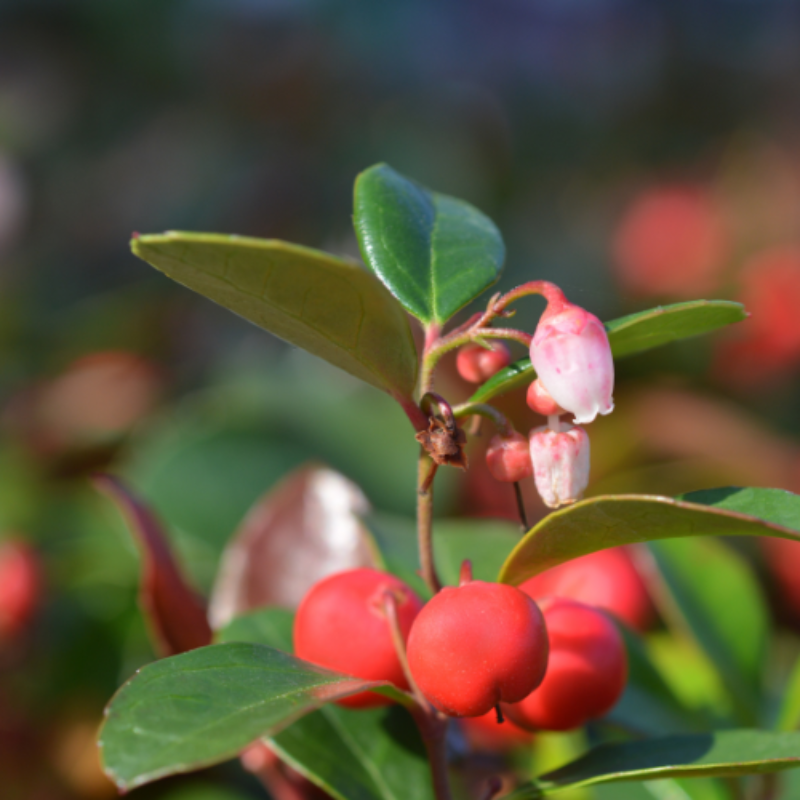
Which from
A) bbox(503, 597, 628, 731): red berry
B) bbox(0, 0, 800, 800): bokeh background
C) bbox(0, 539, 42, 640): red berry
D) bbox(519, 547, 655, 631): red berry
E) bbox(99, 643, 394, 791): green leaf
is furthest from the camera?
bbox(0, 0, 800, 800): bokeh background

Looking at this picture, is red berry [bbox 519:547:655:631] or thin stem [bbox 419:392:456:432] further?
red berry [bbox 519:547:655:631]

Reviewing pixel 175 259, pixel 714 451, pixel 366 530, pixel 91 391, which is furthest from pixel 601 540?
pixel 91 391

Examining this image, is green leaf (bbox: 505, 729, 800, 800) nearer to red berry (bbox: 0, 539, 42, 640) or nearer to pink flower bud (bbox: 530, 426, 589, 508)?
pink flower bud (bbox: 530, 426, 589, 508)

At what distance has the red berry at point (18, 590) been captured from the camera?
1.33 metres

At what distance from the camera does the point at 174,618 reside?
0.86m

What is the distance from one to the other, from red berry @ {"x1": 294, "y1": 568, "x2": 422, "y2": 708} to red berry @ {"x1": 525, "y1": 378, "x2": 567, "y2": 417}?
0.58 feet

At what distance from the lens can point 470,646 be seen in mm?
531

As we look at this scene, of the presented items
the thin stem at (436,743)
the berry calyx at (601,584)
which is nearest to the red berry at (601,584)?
the berry calyx at (601,584)

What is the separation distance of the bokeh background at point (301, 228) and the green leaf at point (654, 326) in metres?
0.62

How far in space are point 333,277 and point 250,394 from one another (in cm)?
146

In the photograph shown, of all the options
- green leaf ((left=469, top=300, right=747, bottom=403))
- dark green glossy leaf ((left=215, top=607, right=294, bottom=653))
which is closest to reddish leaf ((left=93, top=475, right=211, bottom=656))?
dark green glossy leaf ((left=215, top=607, right=294, bottom=653))

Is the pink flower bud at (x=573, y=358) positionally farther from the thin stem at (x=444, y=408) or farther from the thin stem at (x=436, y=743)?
the thin stem at (x=436, y=743)

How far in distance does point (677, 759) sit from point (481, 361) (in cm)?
32

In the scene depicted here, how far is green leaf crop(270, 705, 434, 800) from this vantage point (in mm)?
689
